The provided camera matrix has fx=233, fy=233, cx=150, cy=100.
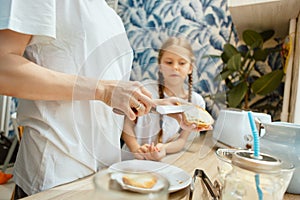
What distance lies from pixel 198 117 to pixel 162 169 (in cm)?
14

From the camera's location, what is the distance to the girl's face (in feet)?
1.50

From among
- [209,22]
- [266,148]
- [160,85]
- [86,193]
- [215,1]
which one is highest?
[215,1]

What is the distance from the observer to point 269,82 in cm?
106

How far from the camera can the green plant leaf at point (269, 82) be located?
3.44 feet

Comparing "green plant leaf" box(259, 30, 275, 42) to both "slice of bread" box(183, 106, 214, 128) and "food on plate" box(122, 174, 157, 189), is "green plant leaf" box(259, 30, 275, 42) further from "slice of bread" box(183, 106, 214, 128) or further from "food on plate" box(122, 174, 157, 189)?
"food on plate" box(122, 174, 157, 189)

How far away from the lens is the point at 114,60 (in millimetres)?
541

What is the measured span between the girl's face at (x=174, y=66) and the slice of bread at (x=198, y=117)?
7cm

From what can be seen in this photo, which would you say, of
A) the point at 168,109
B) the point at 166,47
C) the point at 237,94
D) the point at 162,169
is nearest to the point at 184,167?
the point at 162,169

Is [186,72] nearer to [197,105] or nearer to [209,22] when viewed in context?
[197,105]

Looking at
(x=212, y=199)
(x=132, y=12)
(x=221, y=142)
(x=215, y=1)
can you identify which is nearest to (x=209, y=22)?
(x=215, y=1)

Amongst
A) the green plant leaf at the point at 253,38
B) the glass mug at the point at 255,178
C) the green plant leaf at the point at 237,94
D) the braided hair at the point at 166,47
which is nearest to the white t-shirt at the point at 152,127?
the braided hair at the point at 166,47

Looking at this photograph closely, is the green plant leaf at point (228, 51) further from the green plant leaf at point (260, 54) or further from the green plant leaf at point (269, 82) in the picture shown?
the green plant leaf at point (269, 82)

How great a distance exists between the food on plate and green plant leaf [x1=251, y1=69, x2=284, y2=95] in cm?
95

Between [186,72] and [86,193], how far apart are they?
0.32 m
